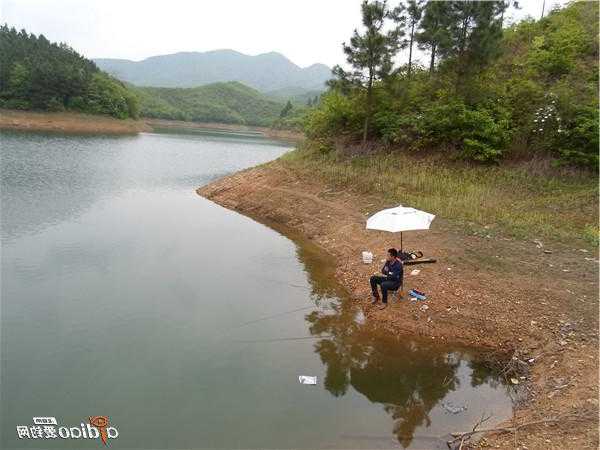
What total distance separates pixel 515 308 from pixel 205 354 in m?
7.17

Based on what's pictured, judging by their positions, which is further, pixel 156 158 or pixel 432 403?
pixel 156 158

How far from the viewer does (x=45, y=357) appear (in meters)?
8.23

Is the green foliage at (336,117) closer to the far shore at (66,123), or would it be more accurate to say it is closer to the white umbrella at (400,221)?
the white umbrella at (400,221)

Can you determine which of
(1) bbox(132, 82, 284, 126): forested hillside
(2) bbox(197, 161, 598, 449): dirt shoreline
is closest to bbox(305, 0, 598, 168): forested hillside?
(2) bbox(197, 161, 598, 449): dirt shoreline

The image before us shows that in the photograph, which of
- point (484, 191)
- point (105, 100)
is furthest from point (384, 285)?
point (105, 100)

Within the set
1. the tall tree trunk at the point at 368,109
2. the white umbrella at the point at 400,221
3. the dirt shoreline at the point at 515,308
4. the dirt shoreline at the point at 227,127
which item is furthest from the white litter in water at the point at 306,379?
the dirt shoreline at the point at 227,127

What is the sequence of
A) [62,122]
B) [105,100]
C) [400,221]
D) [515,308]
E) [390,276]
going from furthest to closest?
[105,100] < [62,122] < [400,221] < [390,276] < [515,308]

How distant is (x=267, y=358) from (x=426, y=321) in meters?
3.91

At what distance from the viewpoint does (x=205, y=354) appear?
28.6 feet

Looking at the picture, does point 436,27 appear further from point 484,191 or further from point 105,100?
point 105,100

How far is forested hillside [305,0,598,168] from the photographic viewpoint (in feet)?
65.2

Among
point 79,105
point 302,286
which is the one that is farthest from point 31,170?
point 79,105

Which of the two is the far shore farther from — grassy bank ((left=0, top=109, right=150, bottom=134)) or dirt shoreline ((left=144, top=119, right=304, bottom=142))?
dirt shoreline ((left=144, top=119, right=304, bottom=142))

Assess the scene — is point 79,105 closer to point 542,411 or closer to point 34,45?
point 34,45
